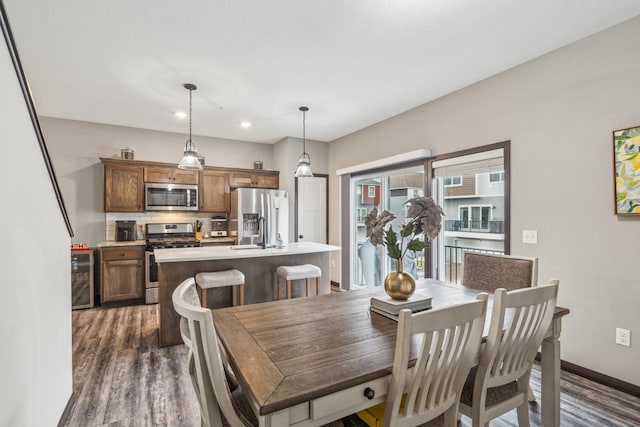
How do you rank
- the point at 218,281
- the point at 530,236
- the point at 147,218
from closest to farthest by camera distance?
the point at 530,236 → the point at 218,281 → the point at 147,218

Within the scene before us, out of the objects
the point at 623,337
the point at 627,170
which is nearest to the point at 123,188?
the point at 627,170

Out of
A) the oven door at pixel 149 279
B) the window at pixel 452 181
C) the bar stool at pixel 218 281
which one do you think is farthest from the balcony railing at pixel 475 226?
the oven door at pixel 149 279

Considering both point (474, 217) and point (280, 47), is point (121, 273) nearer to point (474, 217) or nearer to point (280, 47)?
point (280, 47)

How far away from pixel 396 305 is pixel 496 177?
7.53 feet

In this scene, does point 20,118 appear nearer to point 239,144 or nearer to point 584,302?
point 584,302

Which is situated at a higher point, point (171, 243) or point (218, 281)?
point (171, 243)

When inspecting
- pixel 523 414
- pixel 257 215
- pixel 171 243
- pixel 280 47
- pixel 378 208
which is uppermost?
pixel 280 47

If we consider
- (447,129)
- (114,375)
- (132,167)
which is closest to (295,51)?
(447,129)

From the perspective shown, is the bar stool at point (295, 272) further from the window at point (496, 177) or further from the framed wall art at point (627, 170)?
the framed wall art at point (627, 170)

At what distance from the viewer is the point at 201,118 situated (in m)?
4.47

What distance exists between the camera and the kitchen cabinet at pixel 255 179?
5441 millimetres

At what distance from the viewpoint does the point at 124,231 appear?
4.67 meters

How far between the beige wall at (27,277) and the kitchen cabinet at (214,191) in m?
3.36

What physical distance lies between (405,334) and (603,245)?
89.5 inches
